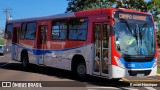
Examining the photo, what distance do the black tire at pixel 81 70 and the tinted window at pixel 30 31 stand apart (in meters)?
5.41

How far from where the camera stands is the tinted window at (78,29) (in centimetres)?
1580

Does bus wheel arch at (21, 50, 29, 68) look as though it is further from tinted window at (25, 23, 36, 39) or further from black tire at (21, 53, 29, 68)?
tinted window at (25, 23, 36, 39)

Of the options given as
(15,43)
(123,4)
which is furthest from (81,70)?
(123,4)

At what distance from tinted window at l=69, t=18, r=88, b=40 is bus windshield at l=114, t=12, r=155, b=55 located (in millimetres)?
1966

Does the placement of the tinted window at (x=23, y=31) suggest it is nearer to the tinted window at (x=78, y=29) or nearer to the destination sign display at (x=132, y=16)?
the tinted window at (x=78, y=29)

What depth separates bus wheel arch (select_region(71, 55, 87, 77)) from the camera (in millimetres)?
15820

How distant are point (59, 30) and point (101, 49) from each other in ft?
13.0

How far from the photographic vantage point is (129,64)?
14117 millimetres

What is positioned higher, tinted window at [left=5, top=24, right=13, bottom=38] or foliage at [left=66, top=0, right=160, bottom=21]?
foliage at [left=66, top=0, right=160, bottom=21]

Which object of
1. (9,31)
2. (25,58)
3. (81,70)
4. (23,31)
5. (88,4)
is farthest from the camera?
(88,4)

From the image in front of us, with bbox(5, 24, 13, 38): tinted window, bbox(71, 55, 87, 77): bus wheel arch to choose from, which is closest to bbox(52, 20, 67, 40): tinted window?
bbox(71, 55, 87, 77): bus wheel arch

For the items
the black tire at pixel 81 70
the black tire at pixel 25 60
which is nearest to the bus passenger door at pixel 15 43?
the black tire at pixel 25 60

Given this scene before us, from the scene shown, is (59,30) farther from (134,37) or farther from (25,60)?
(25,60)

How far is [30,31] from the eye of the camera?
69.9 feet
